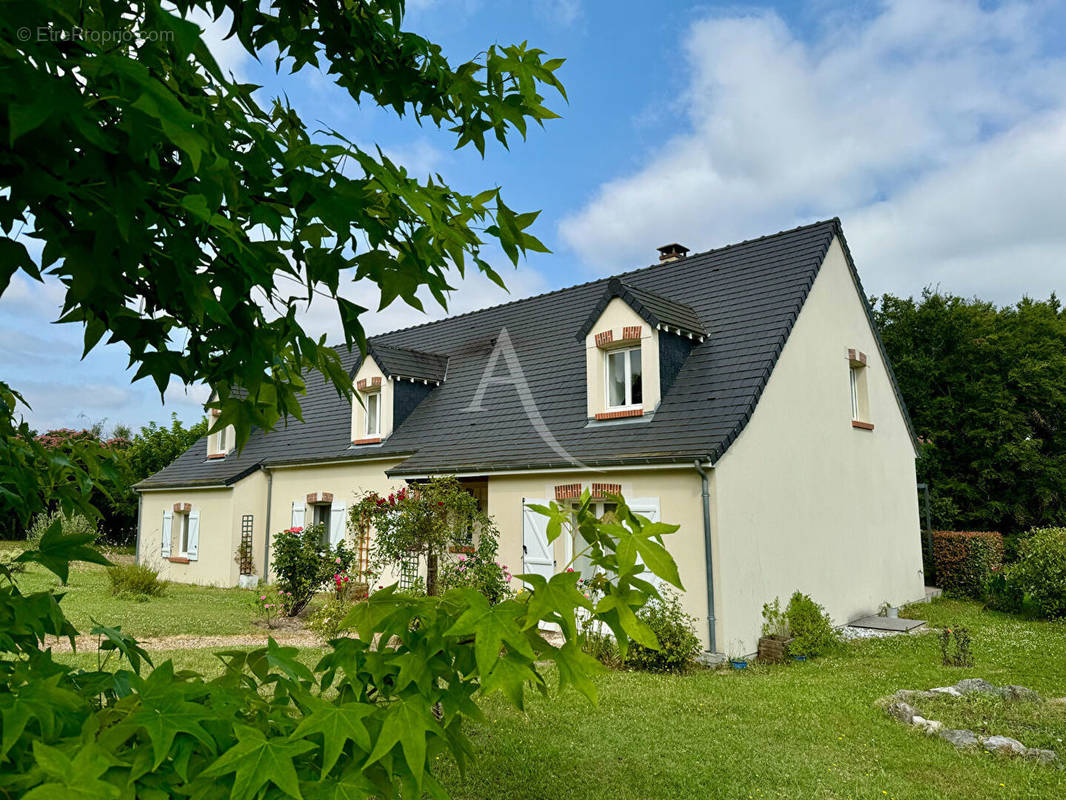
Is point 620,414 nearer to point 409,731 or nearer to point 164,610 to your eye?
point 164,610

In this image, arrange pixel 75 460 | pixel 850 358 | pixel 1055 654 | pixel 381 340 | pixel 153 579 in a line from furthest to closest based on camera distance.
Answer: pixel 381 340, pixel 153 579, pixel 850 358, pixel 1055 654, pixel 75 460

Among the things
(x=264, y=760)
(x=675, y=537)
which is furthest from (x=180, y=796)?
(x=675, y=537)

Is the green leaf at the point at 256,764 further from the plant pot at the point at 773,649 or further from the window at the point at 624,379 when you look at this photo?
the window at the point at 624,379

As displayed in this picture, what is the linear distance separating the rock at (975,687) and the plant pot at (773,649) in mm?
2628

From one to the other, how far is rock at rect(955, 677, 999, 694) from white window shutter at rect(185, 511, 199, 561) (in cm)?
1921

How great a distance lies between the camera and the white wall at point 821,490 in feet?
34.8

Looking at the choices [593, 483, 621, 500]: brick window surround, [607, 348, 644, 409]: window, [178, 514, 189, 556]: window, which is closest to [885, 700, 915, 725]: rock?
[593, 483, 621, 500]: brick window surround

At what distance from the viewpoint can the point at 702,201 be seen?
658 inches

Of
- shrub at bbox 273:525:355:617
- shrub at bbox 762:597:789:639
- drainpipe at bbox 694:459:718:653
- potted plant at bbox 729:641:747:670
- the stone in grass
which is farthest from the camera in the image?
shrub at bbox 273:525:355:617

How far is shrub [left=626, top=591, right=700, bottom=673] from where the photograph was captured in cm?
944

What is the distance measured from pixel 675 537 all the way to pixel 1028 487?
18251mm

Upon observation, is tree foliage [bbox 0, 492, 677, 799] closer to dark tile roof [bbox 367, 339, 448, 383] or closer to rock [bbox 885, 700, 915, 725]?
rock [bbox 885, 700, 915, 725]

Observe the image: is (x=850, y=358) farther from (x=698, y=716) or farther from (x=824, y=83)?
(x=698, y=716)

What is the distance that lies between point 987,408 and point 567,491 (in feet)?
63.0
